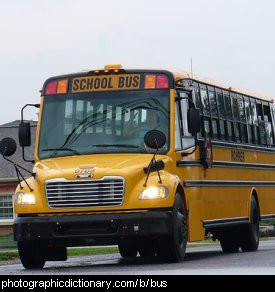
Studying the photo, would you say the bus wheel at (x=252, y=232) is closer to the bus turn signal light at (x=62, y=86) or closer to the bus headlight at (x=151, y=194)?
the bus turn signal light at (x=62, y=86)

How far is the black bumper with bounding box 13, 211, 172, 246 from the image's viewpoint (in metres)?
18.0

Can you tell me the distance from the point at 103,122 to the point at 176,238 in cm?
221

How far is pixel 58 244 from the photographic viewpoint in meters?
18.4

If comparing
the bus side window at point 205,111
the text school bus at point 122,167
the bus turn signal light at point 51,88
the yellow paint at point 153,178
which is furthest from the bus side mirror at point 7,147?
the bus side window at point 205,111

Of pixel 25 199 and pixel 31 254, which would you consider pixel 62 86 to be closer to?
pixel 25 199

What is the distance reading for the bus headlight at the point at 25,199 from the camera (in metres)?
18.5

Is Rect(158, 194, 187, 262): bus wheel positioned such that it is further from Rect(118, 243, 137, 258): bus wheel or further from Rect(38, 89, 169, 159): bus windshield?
Rect(118, 243, 137, 258): bus wheel

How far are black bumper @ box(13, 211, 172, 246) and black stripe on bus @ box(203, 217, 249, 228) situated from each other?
3.04m

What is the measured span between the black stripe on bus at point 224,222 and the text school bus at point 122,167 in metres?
0.04

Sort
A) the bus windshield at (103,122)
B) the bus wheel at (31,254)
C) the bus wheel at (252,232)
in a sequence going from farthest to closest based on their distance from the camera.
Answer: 1. the bus wheel at (252,232)
2. the bus windshield at (103,122)
3. the bus wheel at (31,254)
